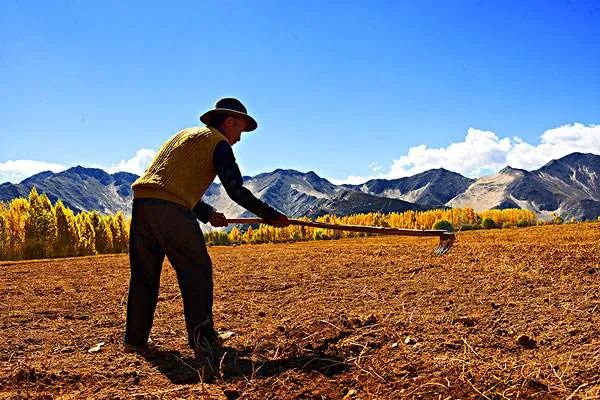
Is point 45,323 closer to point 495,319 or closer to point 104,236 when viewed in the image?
point 495,319

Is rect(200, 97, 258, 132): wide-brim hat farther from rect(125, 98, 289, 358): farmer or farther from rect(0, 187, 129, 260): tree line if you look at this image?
rect(0, 187, 129, 260): tree line

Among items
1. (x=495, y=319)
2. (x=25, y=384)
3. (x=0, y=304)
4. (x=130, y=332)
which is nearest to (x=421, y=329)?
(x=495, y=319)

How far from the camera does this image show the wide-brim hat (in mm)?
4316

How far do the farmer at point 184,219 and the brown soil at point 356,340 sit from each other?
27 cm

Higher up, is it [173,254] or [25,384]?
[173,254]

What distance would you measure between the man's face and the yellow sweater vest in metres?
0.28

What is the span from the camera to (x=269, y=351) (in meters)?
3.74

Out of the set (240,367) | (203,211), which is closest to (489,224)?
(203,211)

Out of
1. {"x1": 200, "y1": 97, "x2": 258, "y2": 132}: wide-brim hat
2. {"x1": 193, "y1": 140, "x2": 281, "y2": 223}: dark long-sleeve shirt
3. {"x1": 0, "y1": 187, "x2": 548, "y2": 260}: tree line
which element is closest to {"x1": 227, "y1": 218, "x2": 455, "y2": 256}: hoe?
{"x1": 193, "y1": 140, "x2": 281, "y2": 223}: dark long-sleeve shirt

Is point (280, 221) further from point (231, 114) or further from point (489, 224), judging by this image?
point (489, 224)

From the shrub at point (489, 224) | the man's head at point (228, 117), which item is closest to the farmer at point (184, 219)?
the man's head at point (228, 117)

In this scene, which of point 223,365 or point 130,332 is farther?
point 130,332

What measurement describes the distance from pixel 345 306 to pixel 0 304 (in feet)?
15.3

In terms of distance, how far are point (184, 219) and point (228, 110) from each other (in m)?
1.01
